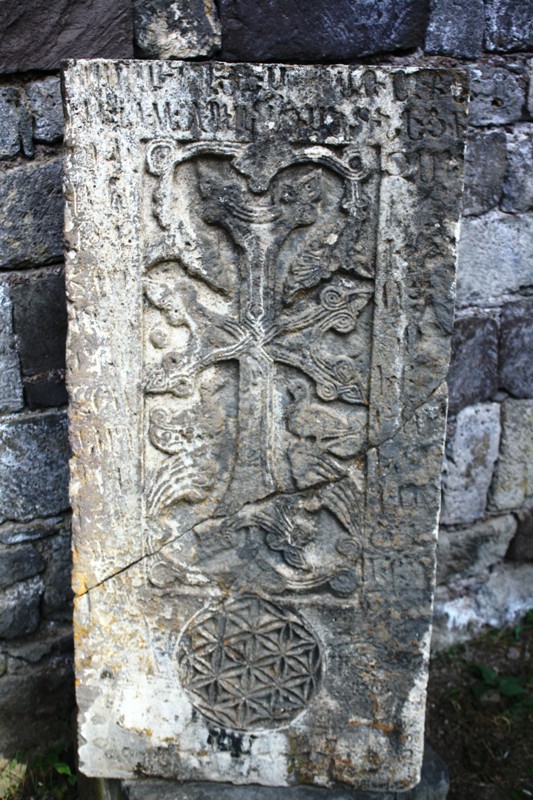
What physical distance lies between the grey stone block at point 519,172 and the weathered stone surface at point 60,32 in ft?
4.31

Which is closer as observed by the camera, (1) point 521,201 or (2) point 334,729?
(2) point 334,729

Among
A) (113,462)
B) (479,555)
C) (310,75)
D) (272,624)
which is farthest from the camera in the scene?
(479,555)

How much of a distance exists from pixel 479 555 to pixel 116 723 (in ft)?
5.25

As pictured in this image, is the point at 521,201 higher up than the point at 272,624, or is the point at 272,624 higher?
the point at 521,201

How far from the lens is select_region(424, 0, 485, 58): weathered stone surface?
2555 mm

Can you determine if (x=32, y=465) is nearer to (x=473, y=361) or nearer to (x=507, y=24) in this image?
(x=473, y=361)

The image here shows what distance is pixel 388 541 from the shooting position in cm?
212

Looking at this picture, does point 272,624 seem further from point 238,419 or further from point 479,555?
point 479,555

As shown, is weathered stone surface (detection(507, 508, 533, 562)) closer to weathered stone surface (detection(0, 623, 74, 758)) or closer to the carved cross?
the carved cross

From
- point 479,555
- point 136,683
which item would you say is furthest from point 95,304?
point 479,555

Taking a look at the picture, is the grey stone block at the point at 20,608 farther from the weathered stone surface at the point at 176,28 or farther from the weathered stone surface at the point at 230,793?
the weathered stone surface at the point at 176,28

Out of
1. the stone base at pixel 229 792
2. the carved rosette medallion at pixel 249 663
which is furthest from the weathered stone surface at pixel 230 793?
the carved rosette medallion at pixel 249 663

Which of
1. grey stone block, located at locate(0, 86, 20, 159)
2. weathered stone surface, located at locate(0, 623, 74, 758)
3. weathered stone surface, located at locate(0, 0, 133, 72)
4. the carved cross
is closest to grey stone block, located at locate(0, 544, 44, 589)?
weathered stone surface, located at locate(0, 623, 74, 758)

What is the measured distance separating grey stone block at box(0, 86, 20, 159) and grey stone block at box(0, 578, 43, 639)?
133cm
